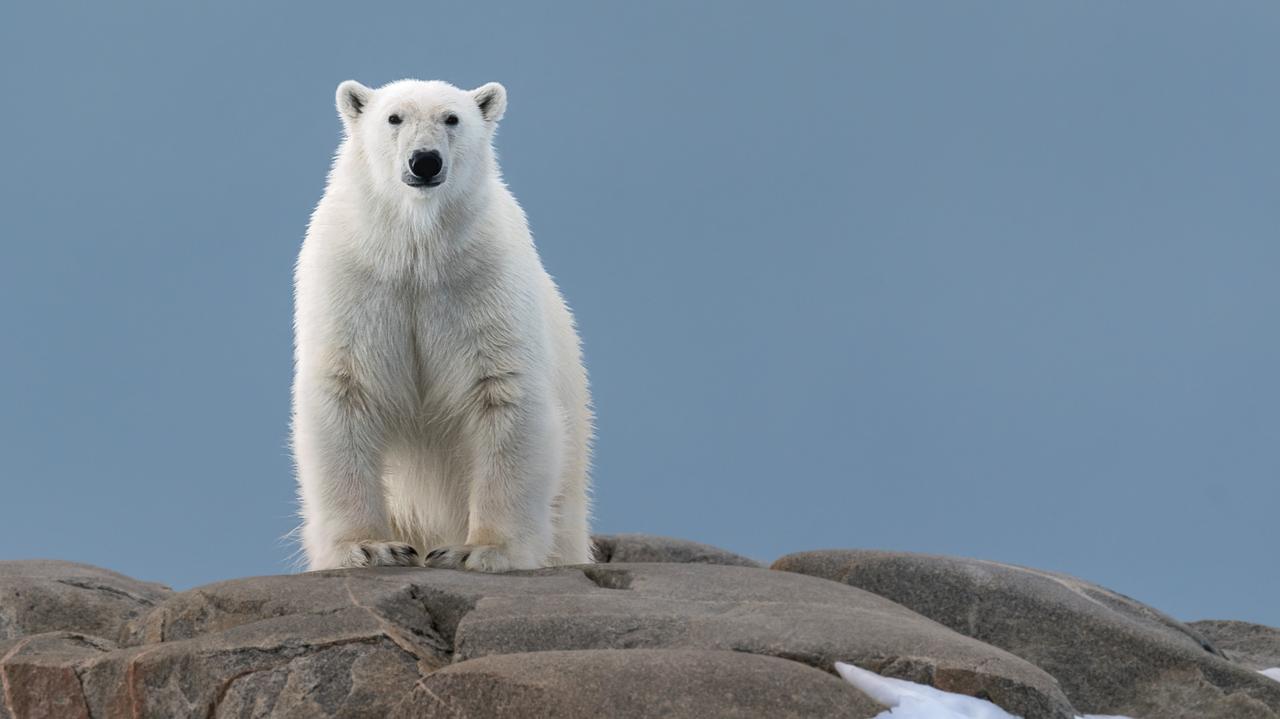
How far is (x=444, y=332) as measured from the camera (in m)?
8.11

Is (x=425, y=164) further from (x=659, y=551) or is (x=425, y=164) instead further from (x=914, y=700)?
(x=659, y=551)

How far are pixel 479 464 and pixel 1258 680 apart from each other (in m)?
4.28

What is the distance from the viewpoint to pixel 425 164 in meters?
7.64

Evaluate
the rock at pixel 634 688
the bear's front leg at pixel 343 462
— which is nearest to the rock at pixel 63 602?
the bear's front leg at pixel 343 462

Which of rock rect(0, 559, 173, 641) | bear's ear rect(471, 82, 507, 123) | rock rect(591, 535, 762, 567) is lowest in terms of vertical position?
rock rect(0, 559, 173, 641)

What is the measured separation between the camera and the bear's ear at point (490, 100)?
844 centimetres

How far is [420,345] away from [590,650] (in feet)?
9.41

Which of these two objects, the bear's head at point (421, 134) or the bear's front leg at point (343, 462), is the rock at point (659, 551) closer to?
the bear's front leg at point (343, 462)

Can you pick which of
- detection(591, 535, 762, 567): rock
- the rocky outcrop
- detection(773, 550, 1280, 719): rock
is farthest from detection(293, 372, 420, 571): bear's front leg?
detection(591, 535, 762, 567): rock

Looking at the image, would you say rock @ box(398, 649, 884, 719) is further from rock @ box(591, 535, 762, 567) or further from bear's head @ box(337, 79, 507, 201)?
rock @ box(591, 535, 762, 567)

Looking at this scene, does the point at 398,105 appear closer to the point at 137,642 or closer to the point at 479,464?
the point at 479,464

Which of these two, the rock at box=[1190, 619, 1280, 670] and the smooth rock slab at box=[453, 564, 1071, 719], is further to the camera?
the rock at box=[1190, 619, 1280, 670]

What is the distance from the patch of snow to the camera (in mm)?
5484

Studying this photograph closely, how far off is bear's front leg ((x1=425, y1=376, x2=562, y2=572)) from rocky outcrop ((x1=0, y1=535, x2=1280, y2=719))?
54 centimetres
